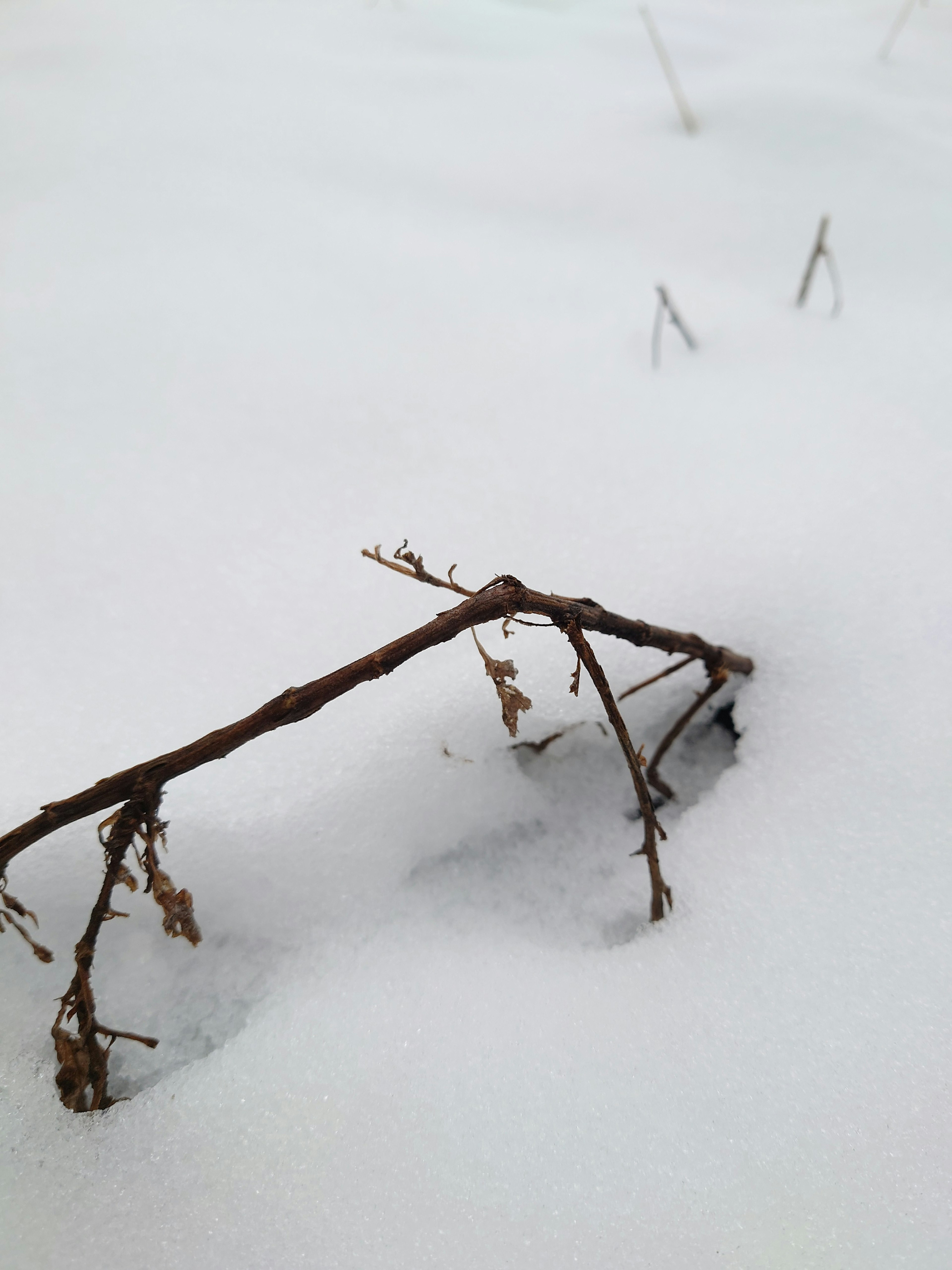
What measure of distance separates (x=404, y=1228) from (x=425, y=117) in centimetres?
148

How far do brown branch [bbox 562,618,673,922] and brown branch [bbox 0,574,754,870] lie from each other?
0.03 metres

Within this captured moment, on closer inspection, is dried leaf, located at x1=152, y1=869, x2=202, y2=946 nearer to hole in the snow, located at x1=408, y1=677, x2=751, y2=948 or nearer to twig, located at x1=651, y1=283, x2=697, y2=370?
hole in the snow, located at x1=408, y1=677, x2=751, y2=948

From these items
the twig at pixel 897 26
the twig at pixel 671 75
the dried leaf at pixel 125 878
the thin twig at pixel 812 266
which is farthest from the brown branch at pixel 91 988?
the twig at pixel 897 26

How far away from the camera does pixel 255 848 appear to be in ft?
1.94

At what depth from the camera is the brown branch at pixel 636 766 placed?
493 mm

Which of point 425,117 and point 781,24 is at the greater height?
point 781,24

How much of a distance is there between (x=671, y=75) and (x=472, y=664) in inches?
52.7

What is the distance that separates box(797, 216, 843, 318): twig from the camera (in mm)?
944

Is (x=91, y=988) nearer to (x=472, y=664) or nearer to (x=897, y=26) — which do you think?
(x=472, y=664)

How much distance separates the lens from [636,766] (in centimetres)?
52

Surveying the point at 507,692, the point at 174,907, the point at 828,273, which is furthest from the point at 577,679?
the point at 828,273

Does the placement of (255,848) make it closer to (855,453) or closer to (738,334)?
(855,453)

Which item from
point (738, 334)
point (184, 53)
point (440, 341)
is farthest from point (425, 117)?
point (738, 334)

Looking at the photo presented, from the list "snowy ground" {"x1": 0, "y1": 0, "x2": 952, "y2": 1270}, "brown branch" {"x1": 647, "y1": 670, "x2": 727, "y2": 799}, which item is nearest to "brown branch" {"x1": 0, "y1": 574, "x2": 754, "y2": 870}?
"snowy ground" {"x1": 0, "y1": 0, "x2": 952, "y2": 1270}
